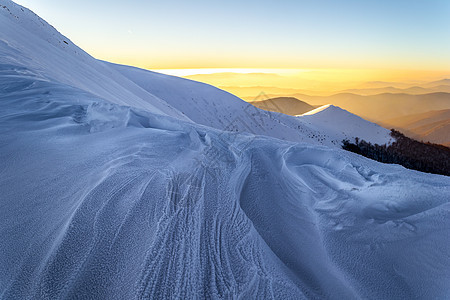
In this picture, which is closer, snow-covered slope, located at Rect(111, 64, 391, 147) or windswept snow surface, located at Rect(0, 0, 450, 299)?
windswept snow surface, located at Rect(0, 0, 450, 299)

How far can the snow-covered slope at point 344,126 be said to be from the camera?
21911 millimetres

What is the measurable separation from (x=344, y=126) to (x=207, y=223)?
2545 cm

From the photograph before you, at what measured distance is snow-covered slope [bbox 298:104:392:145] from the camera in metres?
21.9

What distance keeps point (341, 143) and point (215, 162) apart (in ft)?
65.1

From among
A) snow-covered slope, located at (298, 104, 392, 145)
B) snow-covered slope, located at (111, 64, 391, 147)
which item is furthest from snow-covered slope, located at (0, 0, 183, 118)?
snow-covered slope, located at (298, 104, 392, 145)

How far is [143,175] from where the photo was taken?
1.84 meters

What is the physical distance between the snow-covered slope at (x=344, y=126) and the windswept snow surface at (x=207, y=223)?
19.6 meters

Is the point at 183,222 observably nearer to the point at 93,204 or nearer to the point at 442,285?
the point at 93,204

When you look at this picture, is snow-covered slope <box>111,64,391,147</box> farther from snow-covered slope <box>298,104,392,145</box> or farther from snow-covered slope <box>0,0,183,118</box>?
snow-covered slope <box>0,0,183,118</box>

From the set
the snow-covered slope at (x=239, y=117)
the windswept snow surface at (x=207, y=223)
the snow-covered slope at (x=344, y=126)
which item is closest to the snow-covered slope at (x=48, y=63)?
the windswept snow surface at (x=207, y=223)

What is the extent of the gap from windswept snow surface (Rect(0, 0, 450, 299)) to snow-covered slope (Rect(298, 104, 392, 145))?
19638 mm

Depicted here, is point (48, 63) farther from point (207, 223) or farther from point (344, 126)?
point (344, 126)

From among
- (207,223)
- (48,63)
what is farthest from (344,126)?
(207,223)

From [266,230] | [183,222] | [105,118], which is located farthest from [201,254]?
[105,118]
